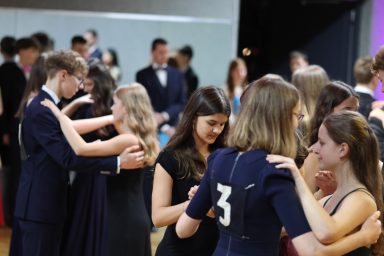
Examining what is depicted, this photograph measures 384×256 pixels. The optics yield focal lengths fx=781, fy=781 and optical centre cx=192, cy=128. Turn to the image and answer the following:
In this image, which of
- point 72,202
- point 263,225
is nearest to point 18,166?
point 72,202

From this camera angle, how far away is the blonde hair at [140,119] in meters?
4.69

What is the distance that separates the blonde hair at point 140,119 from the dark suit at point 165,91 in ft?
11.0

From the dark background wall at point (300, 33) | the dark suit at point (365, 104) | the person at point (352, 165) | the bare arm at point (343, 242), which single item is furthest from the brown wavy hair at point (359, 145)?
the dark background wall at point (300, 33)

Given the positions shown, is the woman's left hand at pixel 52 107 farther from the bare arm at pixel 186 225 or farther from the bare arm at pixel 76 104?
the bare arm at pixel 186 225

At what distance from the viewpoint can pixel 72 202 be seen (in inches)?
223

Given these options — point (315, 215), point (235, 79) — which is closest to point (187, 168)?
point (315, 215)

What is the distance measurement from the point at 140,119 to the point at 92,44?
14.6ft

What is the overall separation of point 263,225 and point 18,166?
5.38 metres

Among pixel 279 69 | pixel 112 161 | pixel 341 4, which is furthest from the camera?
pixel 279 69

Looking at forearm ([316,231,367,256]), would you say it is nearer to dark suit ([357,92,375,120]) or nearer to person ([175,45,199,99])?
dark suit ([357,92,375,120])

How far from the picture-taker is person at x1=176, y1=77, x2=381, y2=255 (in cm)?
253

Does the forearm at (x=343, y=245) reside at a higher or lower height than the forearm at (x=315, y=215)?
lower

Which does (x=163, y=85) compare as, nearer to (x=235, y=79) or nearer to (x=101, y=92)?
(x=235, y=79)

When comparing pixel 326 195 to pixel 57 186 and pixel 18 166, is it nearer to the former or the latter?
pixel 57 186
